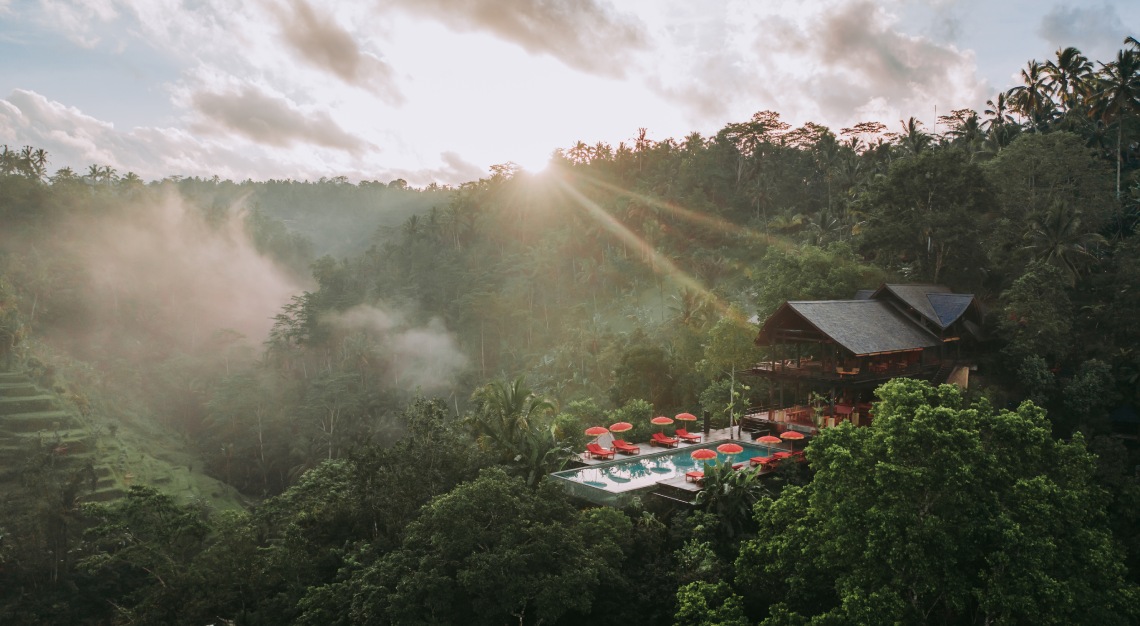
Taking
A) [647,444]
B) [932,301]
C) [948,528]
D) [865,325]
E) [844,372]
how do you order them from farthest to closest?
[932,301], [647,444], [865,325], [844,372], [948,528]

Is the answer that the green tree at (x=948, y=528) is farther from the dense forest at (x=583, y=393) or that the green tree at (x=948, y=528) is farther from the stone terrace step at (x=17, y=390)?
the stone terrace step at (x=17, y=390)

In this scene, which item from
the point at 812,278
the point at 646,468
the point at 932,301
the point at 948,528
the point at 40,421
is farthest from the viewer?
the point at 40,421

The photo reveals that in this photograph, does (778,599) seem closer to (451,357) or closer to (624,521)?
(624,521)

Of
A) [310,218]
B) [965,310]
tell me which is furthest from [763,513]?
[310,218]

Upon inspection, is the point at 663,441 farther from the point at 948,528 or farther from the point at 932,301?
the point at 948,528

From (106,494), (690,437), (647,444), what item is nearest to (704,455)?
(690,437)

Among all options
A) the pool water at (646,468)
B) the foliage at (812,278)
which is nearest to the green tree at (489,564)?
the pool water at (646,468)
